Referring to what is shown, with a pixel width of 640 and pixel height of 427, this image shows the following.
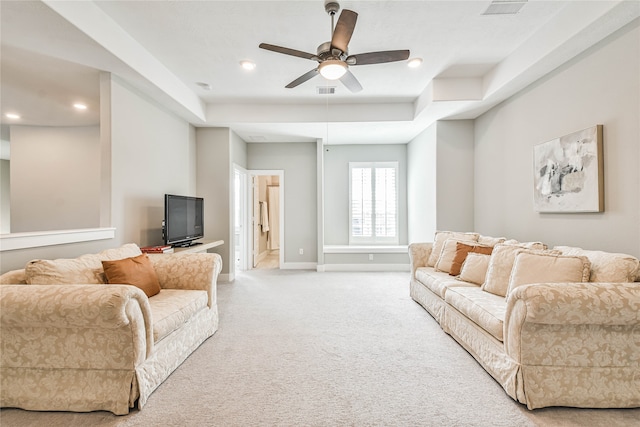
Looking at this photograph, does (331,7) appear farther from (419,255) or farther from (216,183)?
(216,183)

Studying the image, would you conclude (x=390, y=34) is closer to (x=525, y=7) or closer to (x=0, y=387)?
(x=525, y=7)

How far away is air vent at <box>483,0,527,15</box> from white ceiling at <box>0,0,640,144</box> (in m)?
0.07

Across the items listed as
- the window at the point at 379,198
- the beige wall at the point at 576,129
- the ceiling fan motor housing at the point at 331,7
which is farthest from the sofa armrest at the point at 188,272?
the window at the point at 379,198

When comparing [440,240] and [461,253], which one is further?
[440,240]

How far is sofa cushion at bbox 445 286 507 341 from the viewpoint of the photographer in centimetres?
202

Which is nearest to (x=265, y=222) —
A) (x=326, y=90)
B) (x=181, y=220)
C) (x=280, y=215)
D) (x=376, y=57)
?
(x=280, y=215)

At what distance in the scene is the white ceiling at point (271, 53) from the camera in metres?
2.35

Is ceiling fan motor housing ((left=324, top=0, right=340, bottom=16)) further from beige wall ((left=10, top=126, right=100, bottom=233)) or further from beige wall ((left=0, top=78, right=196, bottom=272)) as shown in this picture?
beige wall ((left=10, top=126, right=100, bottom=233))

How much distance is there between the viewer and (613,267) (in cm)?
194

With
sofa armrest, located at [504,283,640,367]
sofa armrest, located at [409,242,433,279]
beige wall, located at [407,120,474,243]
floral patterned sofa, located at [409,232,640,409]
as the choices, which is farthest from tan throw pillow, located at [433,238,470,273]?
sofa armrest, located at [504,283,640,367]

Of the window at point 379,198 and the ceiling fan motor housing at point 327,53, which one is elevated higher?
the ceiling fan motor housing at point 327,53

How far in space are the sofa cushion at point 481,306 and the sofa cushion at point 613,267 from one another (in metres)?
0.64

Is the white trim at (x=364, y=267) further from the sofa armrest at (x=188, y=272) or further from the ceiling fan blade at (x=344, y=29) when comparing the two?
the ceiling fan blade at (x=344, y=29)

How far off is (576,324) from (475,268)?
1.31 meters
